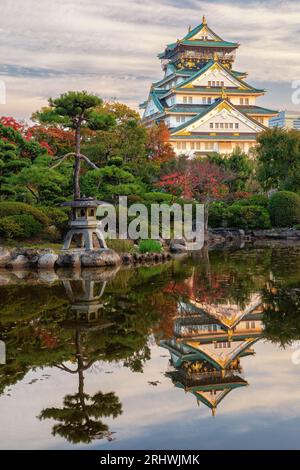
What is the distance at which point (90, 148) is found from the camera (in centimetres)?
2478

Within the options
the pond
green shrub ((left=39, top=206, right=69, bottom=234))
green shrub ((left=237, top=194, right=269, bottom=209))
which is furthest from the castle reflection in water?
green shrub ((left=237, top=194, right=269, bottom=209))

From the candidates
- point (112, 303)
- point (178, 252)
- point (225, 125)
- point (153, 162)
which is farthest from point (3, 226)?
point (225, 125)

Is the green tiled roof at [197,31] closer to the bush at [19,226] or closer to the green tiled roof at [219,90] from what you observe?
the green tiled roof at [219,90]

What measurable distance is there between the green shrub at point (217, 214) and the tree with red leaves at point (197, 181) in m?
0.54

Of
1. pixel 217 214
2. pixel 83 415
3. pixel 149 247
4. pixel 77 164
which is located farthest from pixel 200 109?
pixel 83 415

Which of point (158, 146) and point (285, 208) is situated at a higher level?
point (158, 146)

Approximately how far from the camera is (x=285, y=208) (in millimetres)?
29625

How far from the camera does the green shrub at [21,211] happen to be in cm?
1900

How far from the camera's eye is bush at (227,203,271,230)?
29844 millimetres

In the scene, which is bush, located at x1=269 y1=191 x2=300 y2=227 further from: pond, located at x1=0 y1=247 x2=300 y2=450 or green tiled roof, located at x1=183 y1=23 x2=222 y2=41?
green tiled roof, located at x1=183 y1=23 x2=222 y2=41

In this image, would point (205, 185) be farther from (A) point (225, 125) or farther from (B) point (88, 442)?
(B) point (88, 442)

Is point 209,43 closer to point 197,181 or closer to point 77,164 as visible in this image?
point 197,181

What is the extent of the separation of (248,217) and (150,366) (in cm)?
2343
